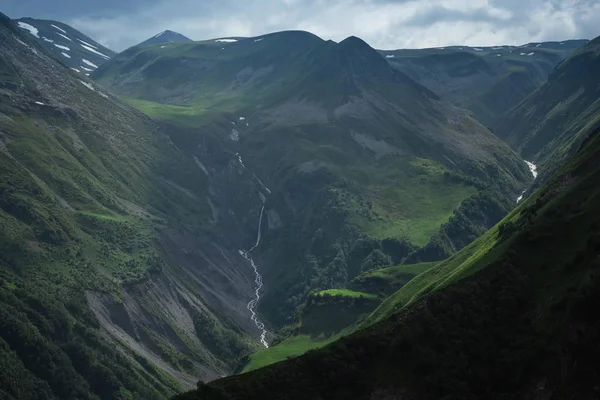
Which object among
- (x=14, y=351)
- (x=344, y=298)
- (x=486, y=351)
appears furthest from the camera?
(x=344, y=298)

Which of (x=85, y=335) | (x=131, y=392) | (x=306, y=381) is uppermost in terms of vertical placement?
(x=306, y=381)

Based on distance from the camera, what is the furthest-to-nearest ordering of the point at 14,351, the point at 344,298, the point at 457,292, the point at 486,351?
the point at 344,298 → the point at 14,351 → the point at 457,292 → the point at 486,351

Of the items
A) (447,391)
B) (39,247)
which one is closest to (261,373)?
(447,391)

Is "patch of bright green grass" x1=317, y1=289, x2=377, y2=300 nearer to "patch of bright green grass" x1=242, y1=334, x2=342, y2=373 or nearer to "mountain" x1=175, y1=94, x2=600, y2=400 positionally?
"patch of bright green grass" x1=242, y1=334, x2=342, y2=373

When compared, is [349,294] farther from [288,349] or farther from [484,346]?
[484,346]

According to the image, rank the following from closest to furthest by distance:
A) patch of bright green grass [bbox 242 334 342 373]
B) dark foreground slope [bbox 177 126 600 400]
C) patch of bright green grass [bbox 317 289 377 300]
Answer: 1. dark foreground slope [bbox 177 126 600 400]
2. patch of bright green grass [bbox 242 334 342 373]
3. patch of bright green grass [bbox 317 289 377 300]

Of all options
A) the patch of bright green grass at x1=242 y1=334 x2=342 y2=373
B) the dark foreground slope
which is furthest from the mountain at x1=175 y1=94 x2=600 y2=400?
the patch of bright green grass at x1=242 y1=334 x2=342 y2=373

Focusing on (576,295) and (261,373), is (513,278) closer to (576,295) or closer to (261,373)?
(576,295)

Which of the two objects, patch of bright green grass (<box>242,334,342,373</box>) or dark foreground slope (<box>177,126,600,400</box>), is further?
patch of bright green grass (<box>242,334,342,373</box>)
